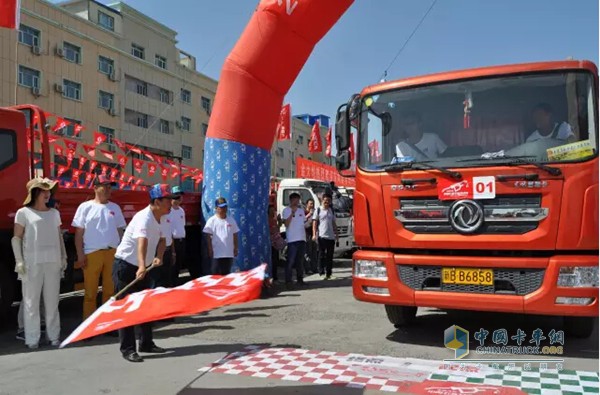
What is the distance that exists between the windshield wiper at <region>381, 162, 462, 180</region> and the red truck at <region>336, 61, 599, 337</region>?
0.04 ft

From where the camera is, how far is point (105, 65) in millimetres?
31875

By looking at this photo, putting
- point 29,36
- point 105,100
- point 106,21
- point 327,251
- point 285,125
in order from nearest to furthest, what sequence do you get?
point 327,251 < point 29,36 < point 105,100 < point 285,125 < point 106,21

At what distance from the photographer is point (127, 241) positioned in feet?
17.7

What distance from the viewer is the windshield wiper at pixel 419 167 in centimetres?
518

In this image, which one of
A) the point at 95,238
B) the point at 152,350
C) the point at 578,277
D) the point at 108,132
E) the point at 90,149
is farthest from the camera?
the point at 108,132

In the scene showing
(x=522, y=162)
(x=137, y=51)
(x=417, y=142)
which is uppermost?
(x=137, y=51)

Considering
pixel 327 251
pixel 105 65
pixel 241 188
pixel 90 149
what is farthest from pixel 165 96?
pixel 241 188

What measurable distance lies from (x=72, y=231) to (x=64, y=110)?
23.8 metres

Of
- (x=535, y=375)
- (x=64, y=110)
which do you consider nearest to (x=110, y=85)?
(x=64, y=110)

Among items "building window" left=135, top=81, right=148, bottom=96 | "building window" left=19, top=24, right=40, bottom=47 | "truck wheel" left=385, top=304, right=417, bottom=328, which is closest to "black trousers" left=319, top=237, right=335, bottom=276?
"truck wheel" left=385, top=304, right=417, bottom=328

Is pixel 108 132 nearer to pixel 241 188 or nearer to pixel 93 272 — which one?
pixel 241 188

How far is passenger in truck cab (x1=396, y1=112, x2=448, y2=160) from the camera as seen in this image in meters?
5.46

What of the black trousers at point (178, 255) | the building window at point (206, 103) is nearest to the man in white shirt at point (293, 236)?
the black trousers at point (178, 255)

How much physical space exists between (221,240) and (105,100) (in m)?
26.5
